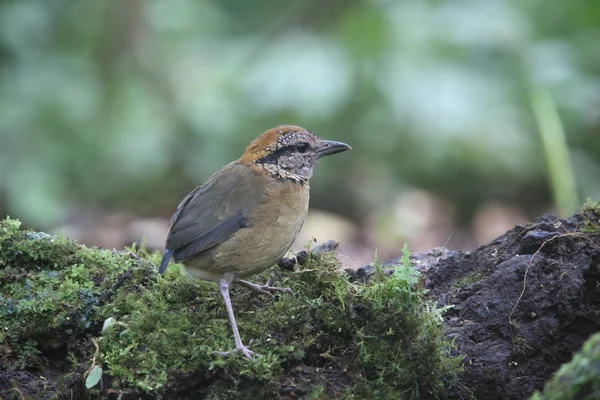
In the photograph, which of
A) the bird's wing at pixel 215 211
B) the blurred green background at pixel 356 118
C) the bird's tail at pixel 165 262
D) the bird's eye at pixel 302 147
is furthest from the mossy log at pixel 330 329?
the blurred green background at pixel 356 118

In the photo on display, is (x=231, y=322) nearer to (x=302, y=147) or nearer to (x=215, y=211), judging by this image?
(x=215, y=211)

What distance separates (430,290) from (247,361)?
1.26 m

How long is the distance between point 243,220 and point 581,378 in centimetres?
246

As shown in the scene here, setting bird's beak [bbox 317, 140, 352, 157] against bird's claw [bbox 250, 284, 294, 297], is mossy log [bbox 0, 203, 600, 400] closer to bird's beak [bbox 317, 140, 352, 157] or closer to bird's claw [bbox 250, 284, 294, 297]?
bird's claw [bbox 250, 284, 294, 297]

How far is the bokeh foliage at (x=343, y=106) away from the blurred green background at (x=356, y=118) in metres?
0.02

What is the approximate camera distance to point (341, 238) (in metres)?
9.11

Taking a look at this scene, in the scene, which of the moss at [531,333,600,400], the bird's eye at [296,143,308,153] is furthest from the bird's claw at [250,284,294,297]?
the moss at [531,333,600,400]

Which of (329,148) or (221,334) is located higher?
(329,148)

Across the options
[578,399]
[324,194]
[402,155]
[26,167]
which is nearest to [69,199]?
[26,167]

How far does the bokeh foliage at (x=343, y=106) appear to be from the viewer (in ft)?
31.1

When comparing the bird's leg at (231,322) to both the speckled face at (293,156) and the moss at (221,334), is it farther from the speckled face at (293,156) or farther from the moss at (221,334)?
the speckled face at (293,156)

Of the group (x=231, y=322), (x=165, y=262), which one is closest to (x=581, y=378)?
(x=231, y=322)

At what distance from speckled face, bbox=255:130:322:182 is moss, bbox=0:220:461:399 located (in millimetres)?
757

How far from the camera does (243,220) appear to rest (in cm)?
457
